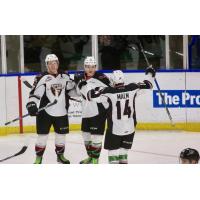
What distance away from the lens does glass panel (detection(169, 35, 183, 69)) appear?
10.4 ft

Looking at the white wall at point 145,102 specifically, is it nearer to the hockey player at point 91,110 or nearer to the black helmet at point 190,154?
the hockey player at point 91,110

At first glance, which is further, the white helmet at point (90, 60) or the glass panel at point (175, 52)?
the glass panel at point (175, 52)

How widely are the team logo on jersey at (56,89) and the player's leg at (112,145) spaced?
14.5 inches

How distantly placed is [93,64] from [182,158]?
0.73 m

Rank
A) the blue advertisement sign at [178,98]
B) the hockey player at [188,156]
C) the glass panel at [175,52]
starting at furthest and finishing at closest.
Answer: the glass panel at [175,52] → the blue advertisement sign at [178,98] → the hockey player at [188,156]

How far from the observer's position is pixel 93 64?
3.05m

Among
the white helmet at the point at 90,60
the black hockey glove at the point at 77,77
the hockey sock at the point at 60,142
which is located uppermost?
the white helmet at the point at 90,60

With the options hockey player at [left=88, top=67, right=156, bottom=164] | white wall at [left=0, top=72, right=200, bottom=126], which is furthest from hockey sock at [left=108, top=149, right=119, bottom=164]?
white wall at [left=0, top=72, right=200, bottom=126]

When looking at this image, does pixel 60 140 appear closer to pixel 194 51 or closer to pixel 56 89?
pixel 56 89

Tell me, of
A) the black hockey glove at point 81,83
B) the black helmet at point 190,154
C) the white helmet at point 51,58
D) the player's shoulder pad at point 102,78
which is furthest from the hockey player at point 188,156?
the white helmet at point 51,58

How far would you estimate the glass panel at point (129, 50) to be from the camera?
123 inches

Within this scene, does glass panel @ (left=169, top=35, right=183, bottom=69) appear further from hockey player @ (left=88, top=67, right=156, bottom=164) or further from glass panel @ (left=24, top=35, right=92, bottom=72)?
glass panel @ (left=24, top=35, right=92, bottom=72)

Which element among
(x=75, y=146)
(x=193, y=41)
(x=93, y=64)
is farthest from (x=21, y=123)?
(x=193, y=41)

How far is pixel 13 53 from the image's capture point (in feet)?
11.0
